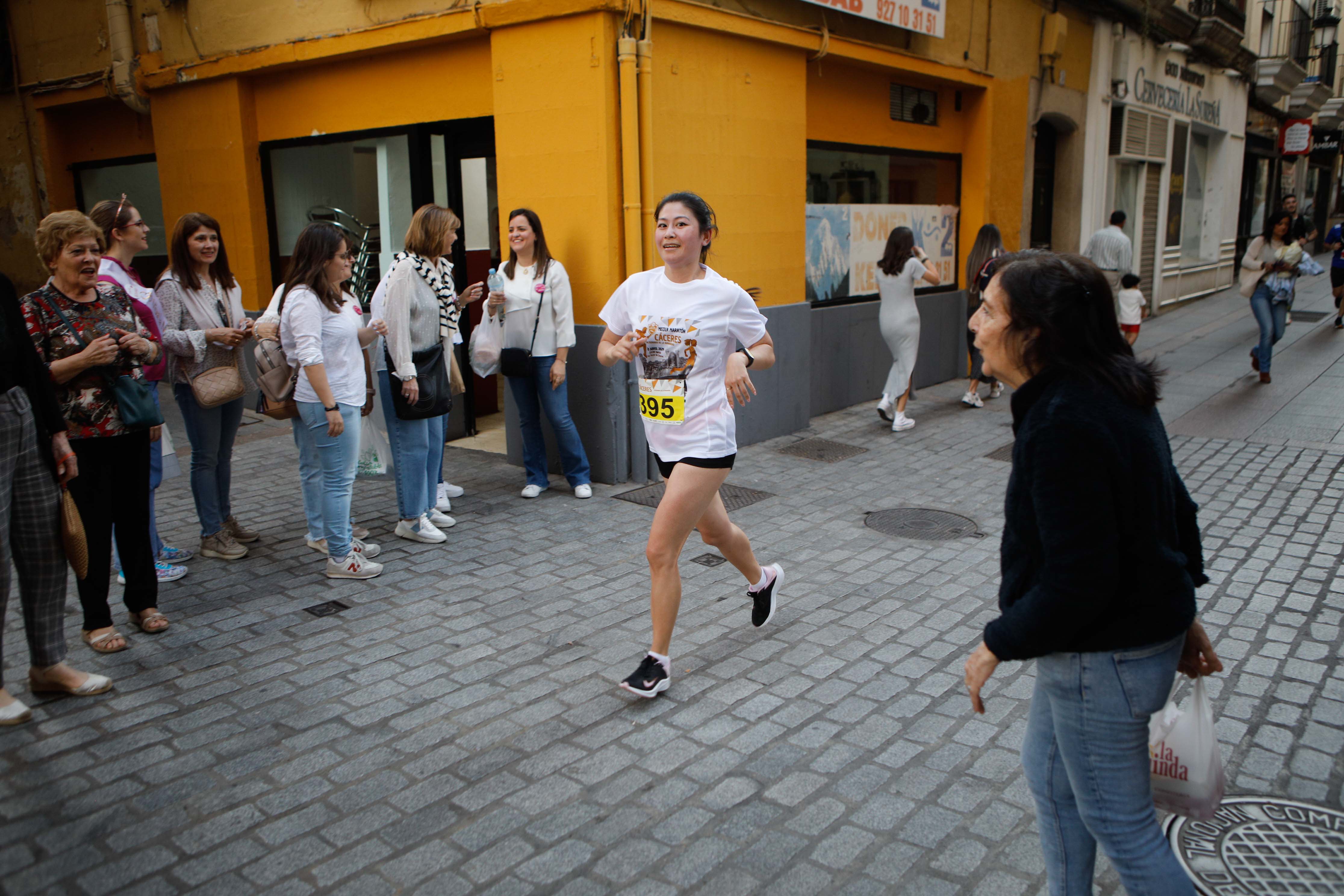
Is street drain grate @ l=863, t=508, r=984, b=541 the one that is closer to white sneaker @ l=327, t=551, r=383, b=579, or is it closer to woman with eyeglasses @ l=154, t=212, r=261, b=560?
white sneaker @ l=327, t=551, r=383, b=579

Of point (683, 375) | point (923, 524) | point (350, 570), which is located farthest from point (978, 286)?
point (350, 570)

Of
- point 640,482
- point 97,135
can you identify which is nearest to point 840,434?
point 640,482

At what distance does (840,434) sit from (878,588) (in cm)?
393

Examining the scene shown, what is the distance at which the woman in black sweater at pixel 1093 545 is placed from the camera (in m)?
1.97

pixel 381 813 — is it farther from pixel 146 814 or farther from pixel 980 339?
pixel 980 339

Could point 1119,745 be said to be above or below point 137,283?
below

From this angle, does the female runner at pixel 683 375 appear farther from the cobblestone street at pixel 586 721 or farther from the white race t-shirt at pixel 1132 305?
the white race t-shirt at pixel 1132 305

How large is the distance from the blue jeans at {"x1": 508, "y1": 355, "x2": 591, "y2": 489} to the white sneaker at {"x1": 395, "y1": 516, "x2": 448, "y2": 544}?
1127 mm

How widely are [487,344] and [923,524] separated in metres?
3.18

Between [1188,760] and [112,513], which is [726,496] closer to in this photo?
[112,513]

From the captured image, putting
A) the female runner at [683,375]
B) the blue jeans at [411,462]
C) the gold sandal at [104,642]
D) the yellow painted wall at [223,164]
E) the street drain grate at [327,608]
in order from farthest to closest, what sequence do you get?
the yellow painted wall at [223,164]
the blue jeans at [411,462]
the street drain grate at [327,608]
the gold sandal at [104,642]
the female runner at [683,375]

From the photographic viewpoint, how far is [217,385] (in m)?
5.43

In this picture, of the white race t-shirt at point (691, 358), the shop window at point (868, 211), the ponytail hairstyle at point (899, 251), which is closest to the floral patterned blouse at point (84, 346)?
the white race t-shirt at point (691, 358)

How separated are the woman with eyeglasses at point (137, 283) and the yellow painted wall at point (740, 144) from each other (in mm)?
3325
